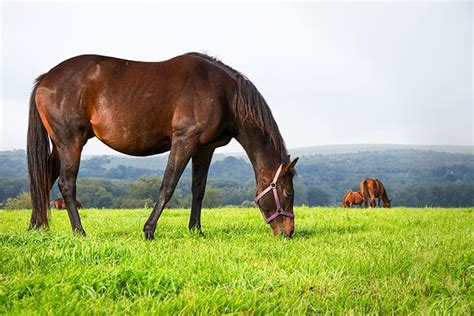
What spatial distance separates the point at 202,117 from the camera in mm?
7434

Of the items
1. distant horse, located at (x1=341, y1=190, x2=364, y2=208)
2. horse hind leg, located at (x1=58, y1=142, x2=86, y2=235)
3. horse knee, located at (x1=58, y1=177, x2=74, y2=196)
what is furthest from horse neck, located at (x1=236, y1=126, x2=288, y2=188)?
distant horse, located at (x1=341, y1=190, x2=364, y2=208)

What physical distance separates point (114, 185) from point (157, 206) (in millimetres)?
59581

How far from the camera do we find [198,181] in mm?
8492

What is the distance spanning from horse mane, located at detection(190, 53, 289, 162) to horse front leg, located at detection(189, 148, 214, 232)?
1106 mm

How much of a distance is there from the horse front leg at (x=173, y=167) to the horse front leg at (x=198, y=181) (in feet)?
3.17

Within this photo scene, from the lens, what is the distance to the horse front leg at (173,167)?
7.36 m

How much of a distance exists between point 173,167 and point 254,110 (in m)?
1.62

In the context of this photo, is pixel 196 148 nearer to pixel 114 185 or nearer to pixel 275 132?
pixel 275 132

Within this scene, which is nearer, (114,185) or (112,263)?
(112,263)

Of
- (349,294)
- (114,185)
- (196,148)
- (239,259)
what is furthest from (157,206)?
(114,185)

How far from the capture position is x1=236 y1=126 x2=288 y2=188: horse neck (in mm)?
7840

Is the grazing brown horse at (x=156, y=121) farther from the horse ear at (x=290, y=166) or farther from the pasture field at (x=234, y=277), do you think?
the pasture field at (x=234, y=277)

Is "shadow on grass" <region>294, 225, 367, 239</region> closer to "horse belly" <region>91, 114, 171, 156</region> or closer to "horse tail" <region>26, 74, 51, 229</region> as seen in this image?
"horse belly" <region>91, 114, 171, 156</region>

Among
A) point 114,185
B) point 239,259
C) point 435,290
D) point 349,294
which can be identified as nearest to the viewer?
point 349,294
